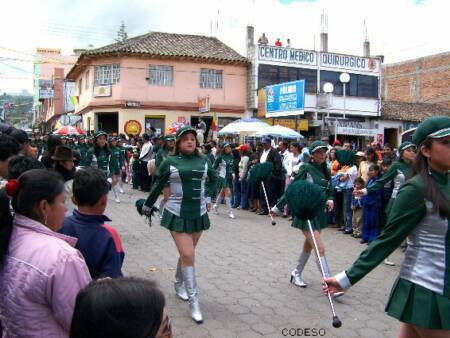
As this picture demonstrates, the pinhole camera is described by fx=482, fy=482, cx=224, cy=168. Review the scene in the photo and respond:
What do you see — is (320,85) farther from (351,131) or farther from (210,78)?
(210,78)

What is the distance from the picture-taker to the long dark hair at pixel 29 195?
2.15 metres

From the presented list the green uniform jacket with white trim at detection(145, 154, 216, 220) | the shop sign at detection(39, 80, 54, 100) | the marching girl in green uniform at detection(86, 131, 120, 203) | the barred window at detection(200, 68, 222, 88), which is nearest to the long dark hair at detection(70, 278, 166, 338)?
the green uniform jacket with white trim at detection(145, 154, 216, 220)

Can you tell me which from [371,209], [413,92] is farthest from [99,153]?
[413,92]

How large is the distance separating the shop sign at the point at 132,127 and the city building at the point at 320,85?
24.4ft

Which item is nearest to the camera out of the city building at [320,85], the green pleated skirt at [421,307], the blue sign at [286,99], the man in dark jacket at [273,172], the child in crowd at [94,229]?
the green pleated skirt at [421,307]

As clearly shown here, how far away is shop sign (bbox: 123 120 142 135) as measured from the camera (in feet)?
95.3

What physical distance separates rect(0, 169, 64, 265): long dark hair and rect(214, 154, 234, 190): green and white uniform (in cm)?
1005

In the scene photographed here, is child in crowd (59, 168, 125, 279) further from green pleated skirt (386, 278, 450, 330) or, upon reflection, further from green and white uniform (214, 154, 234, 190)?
green and white uniform (214, 154, 234, 190)

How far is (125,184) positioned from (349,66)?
19.9 m

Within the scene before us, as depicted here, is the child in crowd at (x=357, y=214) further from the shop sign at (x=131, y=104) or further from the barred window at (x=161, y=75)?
the barred window at (x=161, y=75)

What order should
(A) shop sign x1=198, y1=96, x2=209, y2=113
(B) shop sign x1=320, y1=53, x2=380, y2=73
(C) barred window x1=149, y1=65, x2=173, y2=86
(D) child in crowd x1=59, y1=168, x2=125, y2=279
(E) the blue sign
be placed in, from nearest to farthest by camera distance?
(D) child in crowd x1=59, y1=168, x2=125, y2=279
(E) the blue sign
(A) shop sign x1=198, y1=96, x2=209, y2=113
(C) barred window x1=149, y1=65, x2=173, y2=86
(B) shop sign x1=320, y1=53, x2=380, y2=73

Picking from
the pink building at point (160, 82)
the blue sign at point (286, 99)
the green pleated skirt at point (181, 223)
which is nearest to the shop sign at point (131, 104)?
the pink building at point (160, 82)

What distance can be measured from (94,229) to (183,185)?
8.37 ft

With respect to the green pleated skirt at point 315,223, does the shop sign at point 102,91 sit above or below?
above
